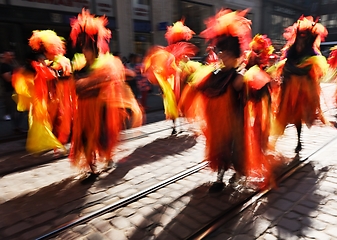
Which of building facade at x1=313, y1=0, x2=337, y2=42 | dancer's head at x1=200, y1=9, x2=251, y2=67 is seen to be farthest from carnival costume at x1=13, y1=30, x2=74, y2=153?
building facade at x1=313, y1=0, x2=337, y2=42

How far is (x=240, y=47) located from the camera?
2.94 m

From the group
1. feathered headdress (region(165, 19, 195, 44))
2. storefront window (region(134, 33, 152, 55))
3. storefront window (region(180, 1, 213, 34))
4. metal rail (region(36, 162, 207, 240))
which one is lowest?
metal rail (region(36, 162, 207, 240))

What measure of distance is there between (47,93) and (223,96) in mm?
3046

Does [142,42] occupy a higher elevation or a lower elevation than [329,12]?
lower

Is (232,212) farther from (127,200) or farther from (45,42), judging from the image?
(45,42)

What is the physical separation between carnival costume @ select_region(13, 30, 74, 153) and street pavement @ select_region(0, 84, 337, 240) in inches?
20.2

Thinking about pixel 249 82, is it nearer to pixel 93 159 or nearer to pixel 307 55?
pixel 307 55

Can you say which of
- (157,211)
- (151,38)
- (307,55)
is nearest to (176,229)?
(157,211)

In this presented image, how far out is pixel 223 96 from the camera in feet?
9.78

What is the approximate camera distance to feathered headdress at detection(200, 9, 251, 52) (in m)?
2.84

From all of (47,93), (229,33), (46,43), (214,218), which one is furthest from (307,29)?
(47,93)

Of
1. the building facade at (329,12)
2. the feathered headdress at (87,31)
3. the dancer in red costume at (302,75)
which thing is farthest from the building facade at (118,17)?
the building facade at (329,12)

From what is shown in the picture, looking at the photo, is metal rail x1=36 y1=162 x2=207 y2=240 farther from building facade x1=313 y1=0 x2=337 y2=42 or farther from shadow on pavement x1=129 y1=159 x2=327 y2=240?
building facade x1=313 y1=0 x2=337 y2=42

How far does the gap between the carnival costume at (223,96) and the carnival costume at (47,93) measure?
2.08 m
